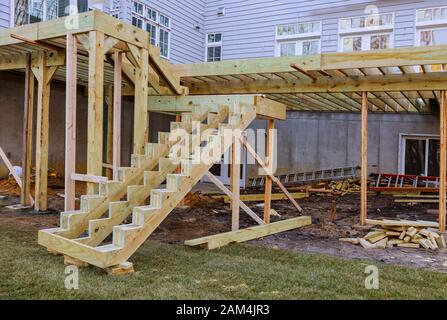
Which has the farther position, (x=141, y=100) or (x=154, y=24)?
(x=154, y=24)

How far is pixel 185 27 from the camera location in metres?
16.1

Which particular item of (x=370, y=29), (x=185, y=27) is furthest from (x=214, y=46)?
(x=370, y=29)

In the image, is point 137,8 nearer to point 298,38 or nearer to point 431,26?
point 298,38

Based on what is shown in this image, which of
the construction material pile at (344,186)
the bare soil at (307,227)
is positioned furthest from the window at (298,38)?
the bare soil at (307,227)

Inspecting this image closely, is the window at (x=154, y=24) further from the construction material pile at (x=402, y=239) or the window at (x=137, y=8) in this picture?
the construction material pile at (x=402, y=239)

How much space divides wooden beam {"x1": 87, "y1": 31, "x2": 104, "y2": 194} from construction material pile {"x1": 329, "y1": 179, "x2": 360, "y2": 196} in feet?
28.9

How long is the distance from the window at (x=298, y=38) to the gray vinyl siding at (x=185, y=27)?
3.30 m

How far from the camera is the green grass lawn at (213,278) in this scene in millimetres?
4000

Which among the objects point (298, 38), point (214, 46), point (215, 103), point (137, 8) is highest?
point (137, 8)

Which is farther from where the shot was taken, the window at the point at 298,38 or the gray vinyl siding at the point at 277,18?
the window at the point at 298,38

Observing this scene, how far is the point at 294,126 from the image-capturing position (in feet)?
51.5

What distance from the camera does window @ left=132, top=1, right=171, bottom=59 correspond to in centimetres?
1392

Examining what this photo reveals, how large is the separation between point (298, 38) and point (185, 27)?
4.29m
